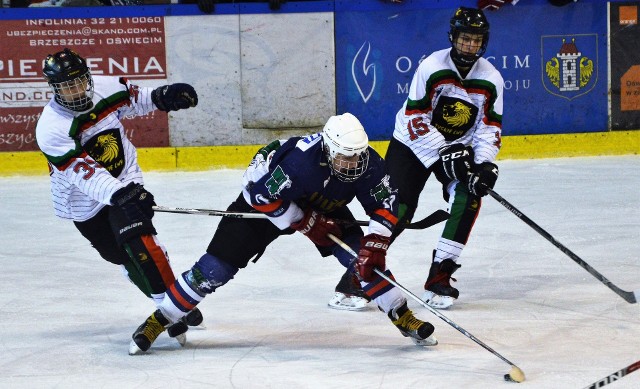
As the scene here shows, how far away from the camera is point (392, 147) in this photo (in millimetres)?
4594

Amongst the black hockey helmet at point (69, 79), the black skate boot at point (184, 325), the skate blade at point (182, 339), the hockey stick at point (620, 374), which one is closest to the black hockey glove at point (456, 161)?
the black skate boot at point (184, 325)

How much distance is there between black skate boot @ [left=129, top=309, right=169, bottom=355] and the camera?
12.1ft

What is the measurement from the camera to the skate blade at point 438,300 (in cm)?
424

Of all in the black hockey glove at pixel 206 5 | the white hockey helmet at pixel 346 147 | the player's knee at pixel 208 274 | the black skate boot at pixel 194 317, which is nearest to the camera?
the white hockey helmet at pixel 346 147

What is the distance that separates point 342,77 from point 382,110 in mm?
324

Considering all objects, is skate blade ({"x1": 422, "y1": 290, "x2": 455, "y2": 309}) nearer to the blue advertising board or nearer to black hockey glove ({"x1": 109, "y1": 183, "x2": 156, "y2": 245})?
black hockey glove ({"x1": 109, "y1": 183, "x2": 156, "y2": 245})

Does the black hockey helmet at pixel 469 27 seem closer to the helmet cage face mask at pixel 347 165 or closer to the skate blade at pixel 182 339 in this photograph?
the helmet cage face mask at pixel 347 165

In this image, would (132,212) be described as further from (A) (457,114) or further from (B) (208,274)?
(A) (457,114)

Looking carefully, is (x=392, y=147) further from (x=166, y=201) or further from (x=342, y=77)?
(x=342, y=77)

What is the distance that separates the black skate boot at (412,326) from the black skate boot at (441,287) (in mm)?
548

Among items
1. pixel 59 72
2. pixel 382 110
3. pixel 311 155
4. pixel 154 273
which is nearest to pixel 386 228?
pixel 311 155

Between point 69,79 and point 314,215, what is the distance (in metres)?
Answer: 0.91

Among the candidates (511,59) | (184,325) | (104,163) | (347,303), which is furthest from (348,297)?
(511,59)

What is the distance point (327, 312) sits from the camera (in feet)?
13.8
